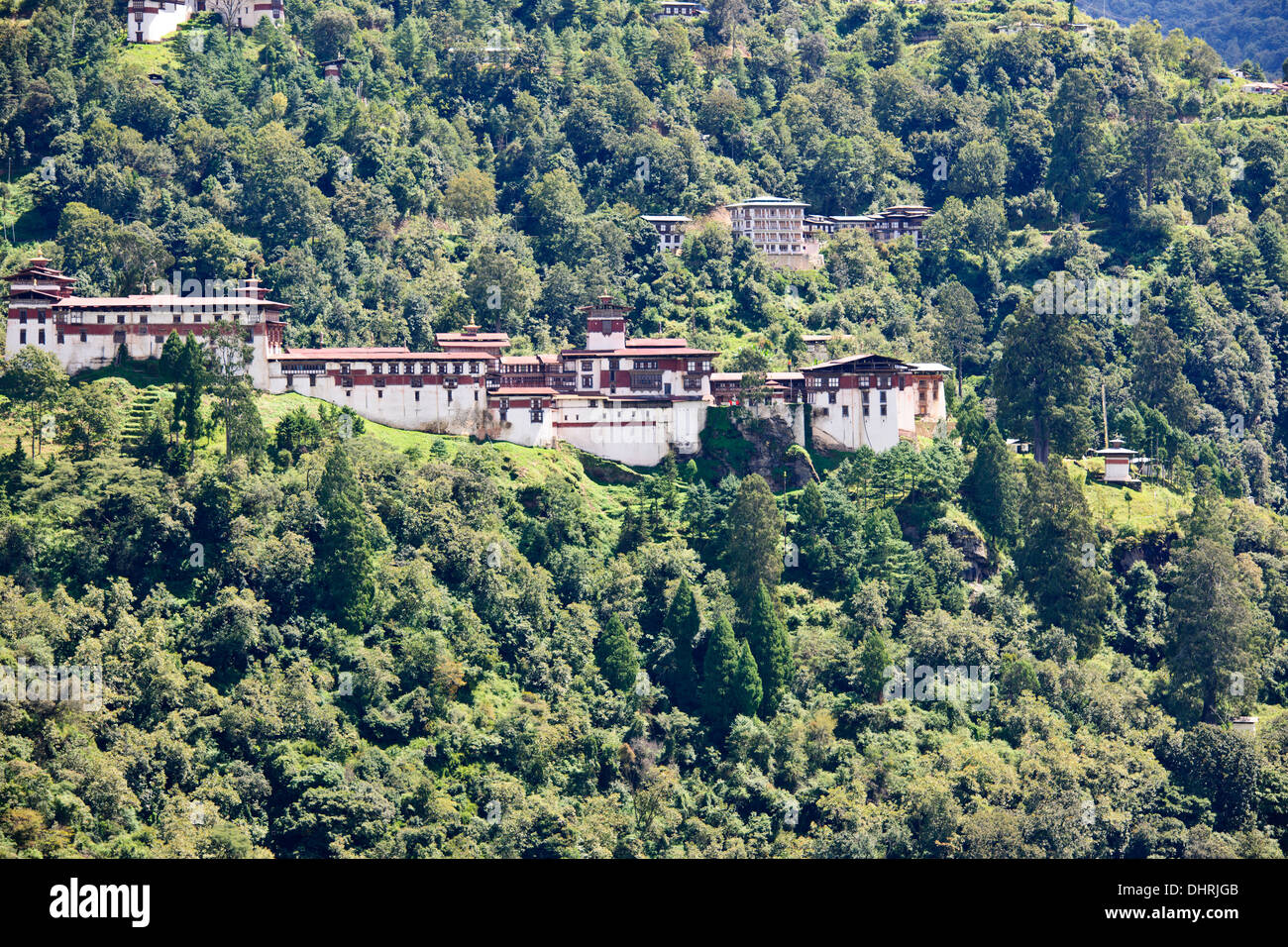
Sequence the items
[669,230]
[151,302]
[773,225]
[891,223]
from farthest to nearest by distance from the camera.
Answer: [891,223] → [773,225] → [669,230] → [151,302]

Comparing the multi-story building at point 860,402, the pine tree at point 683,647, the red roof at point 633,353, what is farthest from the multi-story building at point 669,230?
the pine tree at point 683,647

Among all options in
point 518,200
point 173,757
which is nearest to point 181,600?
point 173,757

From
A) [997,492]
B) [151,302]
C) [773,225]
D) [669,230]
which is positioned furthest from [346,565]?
[773,225]

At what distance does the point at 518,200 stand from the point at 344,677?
207 feet

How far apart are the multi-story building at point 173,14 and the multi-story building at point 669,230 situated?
3822 centimetres

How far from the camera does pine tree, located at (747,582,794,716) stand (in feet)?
277

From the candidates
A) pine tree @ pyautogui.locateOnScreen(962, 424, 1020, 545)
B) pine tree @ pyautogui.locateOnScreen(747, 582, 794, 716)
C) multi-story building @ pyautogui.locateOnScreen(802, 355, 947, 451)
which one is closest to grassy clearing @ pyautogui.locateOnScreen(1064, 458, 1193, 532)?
pine tree @ pyautogui.locateOnScreen(962, 424, 1020, 545)

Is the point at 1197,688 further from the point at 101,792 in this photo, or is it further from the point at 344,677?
the point at 101,792

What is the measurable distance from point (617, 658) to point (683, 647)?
3627mm

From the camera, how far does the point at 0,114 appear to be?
128500mm

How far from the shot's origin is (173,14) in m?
143

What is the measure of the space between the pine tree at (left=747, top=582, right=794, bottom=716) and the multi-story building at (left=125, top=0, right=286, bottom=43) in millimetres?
78793
